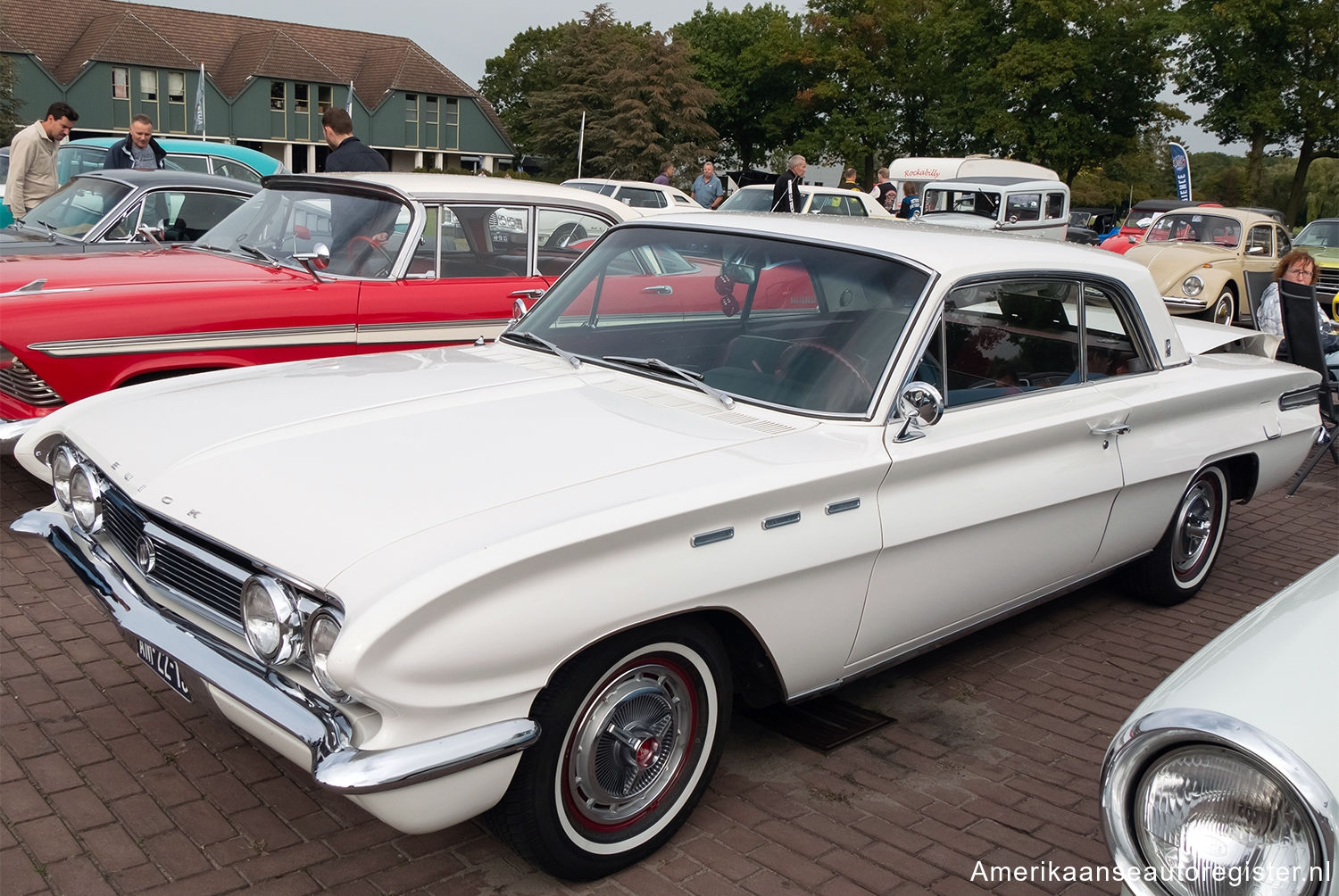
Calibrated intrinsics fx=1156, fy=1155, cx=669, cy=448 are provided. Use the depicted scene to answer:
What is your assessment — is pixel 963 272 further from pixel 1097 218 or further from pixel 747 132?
pixel 747 132

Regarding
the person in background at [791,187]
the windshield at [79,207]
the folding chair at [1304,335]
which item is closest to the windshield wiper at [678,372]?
the windshield at [79,207]

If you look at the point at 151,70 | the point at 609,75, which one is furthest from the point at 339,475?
A: the point at 151,70

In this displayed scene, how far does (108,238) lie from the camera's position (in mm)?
7488

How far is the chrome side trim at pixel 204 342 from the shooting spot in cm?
509

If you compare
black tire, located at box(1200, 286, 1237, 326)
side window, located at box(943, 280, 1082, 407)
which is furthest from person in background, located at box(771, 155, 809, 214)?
side window, located at box(943, 280, 1082, 407)

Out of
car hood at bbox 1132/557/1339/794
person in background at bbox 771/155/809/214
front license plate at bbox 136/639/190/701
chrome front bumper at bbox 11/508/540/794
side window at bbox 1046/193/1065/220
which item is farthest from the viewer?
side window at bbox 1046/193/1065/220

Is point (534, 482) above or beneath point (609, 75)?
beneath

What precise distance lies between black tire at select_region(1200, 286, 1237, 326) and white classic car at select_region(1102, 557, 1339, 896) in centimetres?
1359

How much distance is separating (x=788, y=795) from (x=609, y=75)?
2267 inches

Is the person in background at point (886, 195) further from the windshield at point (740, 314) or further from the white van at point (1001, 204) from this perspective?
the windshield at point (740, 314)

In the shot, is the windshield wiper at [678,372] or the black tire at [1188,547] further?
the black tire at [1188,547]

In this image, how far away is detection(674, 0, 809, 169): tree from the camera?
6562cm

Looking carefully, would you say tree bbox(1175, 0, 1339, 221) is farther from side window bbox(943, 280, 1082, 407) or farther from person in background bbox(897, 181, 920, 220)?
side window bbox(943, 280, 1082, 407)

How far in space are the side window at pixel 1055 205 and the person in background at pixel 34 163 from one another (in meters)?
17.4
